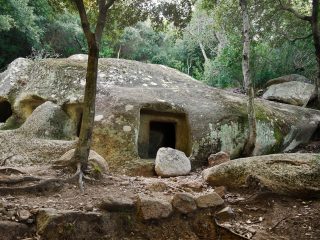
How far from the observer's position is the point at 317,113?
1317cm

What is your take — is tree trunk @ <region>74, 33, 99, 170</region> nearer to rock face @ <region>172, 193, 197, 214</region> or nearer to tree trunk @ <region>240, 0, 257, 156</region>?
rock face @ <region>172, 193, 197, 214</region>

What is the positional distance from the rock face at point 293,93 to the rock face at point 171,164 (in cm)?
749

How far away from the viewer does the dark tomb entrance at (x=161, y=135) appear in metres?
12.5

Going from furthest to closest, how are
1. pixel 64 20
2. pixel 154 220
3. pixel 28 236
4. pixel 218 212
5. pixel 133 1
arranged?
pixel 64 20, pixel 133 1, pixel 218 212, pixel 154 220, pixel 28 236

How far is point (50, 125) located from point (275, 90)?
999 cm

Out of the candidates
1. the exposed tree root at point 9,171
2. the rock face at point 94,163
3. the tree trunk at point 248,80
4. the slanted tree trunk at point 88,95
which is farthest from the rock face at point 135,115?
the slanted tree trunk at point 88,95

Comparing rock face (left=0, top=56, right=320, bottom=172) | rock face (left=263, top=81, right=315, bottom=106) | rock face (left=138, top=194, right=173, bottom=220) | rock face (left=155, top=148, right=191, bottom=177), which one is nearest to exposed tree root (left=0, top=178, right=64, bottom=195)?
rock face (left=138, top=194, right=173, bottom=220)

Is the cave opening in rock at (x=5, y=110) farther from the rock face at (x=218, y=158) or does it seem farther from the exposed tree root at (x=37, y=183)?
the rock face at (x=218, y=158)

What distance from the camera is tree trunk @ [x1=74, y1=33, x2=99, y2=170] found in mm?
6258

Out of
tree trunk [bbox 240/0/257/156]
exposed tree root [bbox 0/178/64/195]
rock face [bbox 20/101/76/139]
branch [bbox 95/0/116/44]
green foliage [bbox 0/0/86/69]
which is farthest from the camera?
green foliage [bbox 0/0/86/69]

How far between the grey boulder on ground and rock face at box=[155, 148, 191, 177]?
2.39 metres

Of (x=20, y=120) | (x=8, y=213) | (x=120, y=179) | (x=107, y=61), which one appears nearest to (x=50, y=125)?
(x=20, y=120)

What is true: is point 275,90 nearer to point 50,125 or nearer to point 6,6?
point 50,125

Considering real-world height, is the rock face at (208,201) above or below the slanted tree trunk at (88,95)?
below
